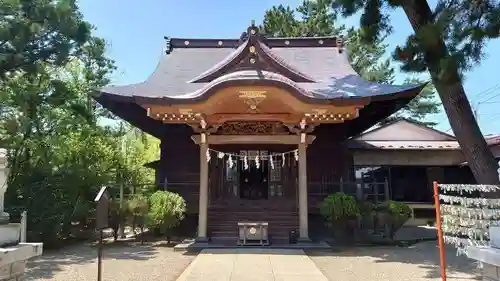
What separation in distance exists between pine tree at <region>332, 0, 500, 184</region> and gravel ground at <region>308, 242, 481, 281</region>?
1.92 metres

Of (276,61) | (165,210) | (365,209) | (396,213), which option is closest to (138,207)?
(165,210)

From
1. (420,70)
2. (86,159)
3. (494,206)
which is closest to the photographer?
(494,206)

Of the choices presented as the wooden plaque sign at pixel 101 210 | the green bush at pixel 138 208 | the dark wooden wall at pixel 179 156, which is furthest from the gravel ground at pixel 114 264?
the dark wooden wall at pixel 179 156

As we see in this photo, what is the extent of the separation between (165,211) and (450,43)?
780 centimetres

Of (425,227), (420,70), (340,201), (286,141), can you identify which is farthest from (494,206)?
(425,227)

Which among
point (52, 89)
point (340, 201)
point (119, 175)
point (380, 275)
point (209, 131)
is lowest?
point (380, 275)

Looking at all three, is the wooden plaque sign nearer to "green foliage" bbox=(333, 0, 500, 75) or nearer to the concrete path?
the concrete path

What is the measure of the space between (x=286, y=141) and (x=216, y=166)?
3.08 m

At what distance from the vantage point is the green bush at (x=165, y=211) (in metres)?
9.94

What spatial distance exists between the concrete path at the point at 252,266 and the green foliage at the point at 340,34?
16778 millimetres

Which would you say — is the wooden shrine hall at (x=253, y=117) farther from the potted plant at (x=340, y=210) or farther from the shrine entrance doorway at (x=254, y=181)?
the potted plant at (x=340, y=210)

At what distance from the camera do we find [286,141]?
11.3 meters

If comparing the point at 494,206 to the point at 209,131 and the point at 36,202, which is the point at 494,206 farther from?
the point at 36,202

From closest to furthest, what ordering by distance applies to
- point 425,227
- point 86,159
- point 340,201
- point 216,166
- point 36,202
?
point 36,202
point 340,201
point 86,159
point 216,166
point 425,227
